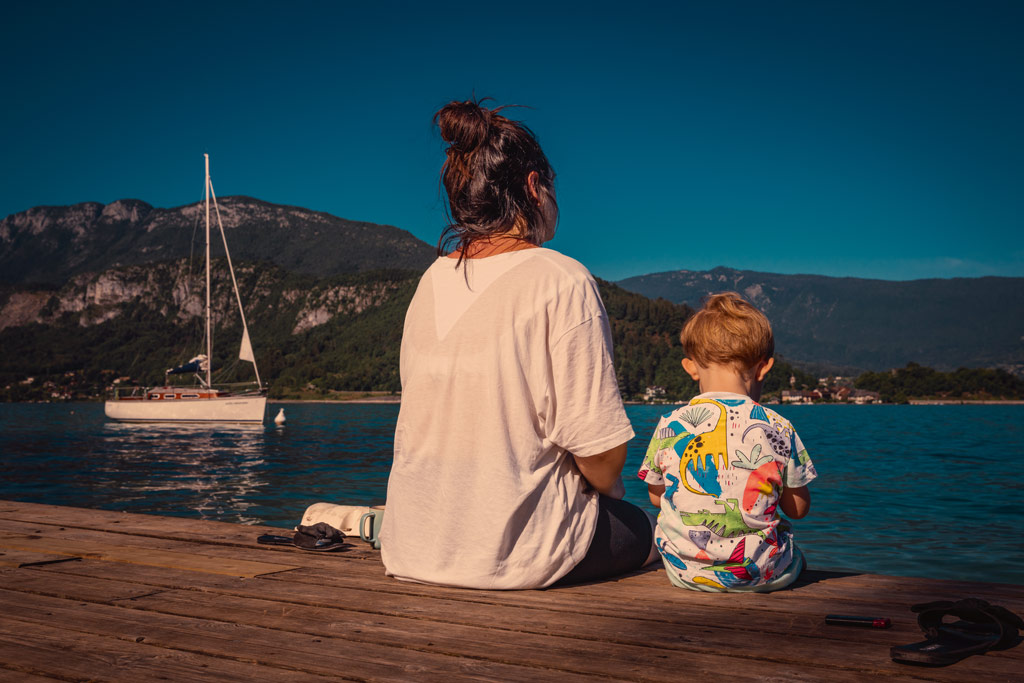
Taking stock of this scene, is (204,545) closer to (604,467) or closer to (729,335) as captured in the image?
(604,467)

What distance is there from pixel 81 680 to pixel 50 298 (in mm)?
186622

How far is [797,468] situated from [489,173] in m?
1.45

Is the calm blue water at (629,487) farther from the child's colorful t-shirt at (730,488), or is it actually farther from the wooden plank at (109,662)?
the wooden plank at (109,662)

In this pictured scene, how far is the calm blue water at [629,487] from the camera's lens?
10969 mm

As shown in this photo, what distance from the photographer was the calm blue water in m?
11.0

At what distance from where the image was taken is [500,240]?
2.59 metres

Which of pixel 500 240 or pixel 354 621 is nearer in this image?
pixel 354 621

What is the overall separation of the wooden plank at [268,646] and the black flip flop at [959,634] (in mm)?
838

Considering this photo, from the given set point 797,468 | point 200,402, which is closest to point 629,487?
point 797,468

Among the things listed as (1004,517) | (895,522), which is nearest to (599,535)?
(895,522)

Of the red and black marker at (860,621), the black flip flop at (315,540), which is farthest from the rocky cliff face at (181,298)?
the red and black marker at (860,621)

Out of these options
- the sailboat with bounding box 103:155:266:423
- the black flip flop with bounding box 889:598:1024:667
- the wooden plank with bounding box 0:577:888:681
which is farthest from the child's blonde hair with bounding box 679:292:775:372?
the sailboat with bounding box 103:155:266:423

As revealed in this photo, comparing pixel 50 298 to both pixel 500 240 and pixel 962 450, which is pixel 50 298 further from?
pixel 500 240

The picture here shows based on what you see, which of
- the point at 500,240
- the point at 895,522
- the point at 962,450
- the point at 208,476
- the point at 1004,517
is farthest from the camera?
the point at 962,450
